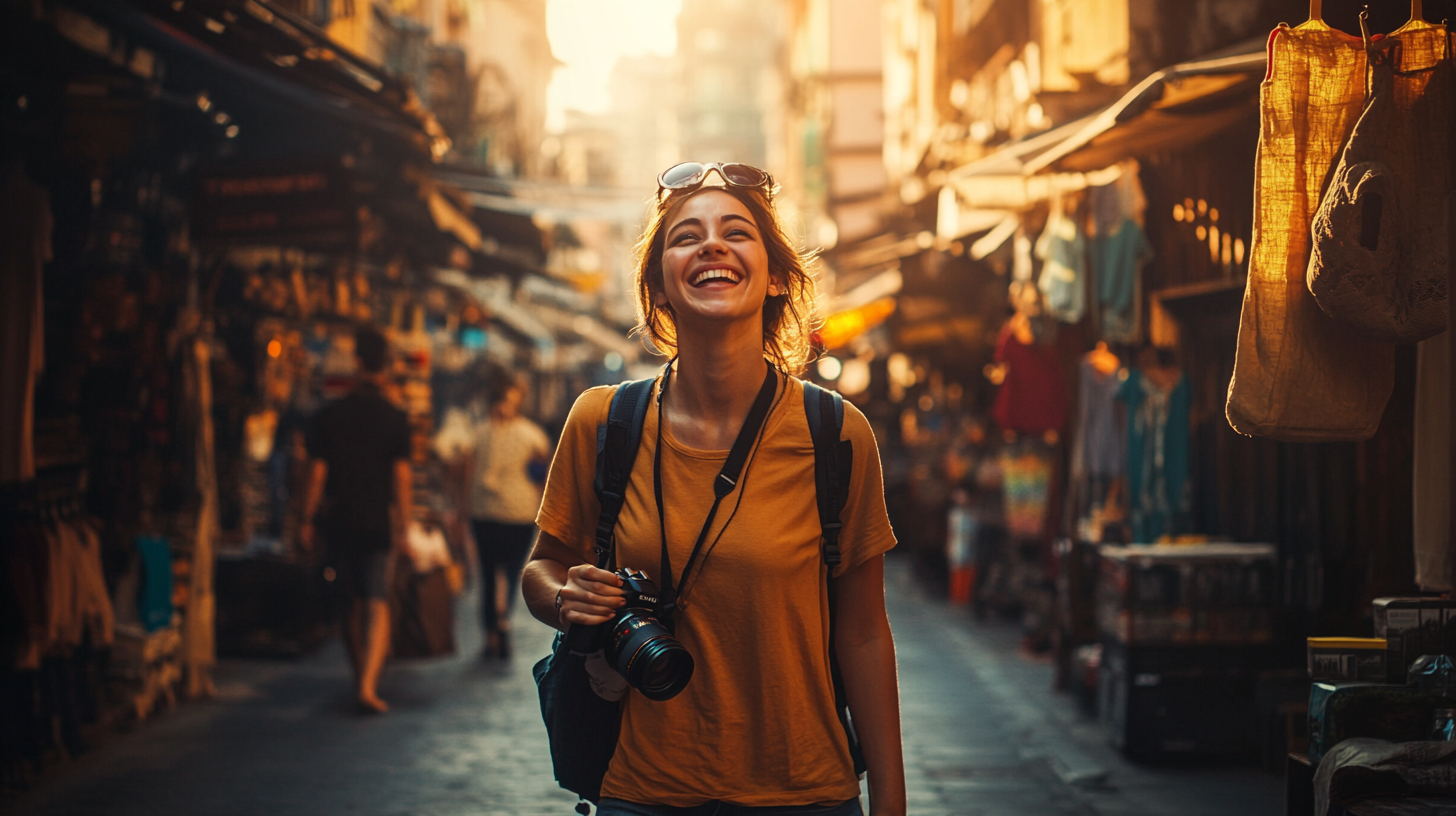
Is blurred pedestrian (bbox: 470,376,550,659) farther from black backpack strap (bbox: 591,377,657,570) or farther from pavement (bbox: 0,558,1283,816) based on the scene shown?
black backpack strap (bbox: 591,377,657,570)

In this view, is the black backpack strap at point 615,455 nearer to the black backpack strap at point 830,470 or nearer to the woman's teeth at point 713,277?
the woman's teeth at point 713,277

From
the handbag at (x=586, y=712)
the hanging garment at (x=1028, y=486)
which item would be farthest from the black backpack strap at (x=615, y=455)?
the hanging garment at (x=1028, y=486)

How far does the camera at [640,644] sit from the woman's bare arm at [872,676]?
0.42 m

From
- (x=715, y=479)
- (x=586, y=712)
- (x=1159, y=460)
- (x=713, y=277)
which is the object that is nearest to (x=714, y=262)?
(x=713, y=277)

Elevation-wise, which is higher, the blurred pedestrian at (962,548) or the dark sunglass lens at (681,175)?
the dark sunglass lens at (681,175)

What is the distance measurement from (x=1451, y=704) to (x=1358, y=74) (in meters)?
1.81

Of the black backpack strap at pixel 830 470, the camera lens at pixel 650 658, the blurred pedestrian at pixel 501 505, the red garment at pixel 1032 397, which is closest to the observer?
the camera lens at pixel 650 658

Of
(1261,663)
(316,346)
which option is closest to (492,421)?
(316,346)

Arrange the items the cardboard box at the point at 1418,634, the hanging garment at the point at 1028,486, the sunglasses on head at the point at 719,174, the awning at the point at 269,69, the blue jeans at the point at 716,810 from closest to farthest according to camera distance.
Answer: the blue jeans at the point at 716,810 → the sunglasses on head at the point at 719,174 → the cardboard box at the point at 1418,634 → the awning at the point at 269,69 → the hanging garment at the point at 1028,486

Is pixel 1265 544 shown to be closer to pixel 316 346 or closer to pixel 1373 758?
pixel 1373 758

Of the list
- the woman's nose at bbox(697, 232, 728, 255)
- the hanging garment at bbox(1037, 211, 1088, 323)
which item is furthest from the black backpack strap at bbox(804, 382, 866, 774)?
the hanging garment at bbox(1037, 211, 1088, 323)

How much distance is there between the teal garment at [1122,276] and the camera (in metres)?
8.42

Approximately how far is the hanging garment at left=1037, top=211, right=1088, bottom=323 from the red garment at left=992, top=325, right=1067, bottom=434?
4.26 feet

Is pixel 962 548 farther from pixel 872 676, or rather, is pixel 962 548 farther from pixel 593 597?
pixel 593 597
